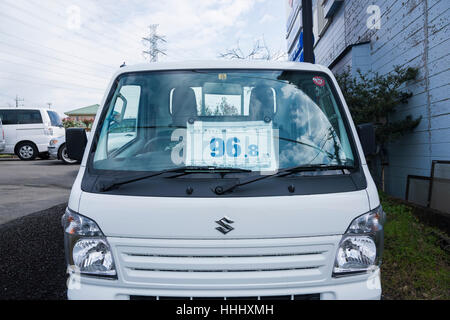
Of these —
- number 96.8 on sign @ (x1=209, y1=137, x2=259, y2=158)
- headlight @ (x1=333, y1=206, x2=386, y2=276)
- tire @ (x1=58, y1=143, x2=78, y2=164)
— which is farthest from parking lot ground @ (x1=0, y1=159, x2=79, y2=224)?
headlight @ (x1=333, y1=206, x2=386, y2=276)

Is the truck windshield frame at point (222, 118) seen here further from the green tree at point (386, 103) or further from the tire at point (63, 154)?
the tire at point (63, 154)

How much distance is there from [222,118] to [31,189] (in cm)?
751

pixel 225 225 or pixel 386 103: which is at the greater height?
pixel 386 103

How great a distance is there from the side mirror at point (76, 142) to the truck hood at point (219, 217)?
0.78 meters

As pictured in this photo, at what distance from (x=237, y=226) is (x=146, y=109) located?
1193 millimetres

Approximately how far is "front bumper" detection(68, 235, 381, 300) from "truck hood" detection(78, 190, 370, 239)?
1.7 inches

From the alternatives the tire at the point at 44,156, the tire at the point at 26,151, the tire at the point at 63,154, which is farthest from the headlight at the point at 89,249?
the tire at the point at 44,156

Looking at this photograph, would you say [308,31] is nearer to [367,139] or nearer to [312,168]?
Result: [367,139]

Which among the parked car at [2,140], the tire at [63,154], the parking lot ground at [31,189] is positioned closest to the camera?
the parking lot ground at [31,189]

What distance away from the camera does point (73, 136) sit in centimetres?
260

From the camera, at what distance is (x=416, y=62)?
19.5 ft

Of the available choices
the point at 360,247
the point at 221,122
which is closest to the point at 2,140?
the point at 221,122

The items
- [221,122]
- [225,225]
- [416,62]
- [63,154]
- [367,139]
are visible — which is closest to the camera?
[225,225]

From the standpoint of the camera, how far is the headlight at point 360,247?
199 cm
